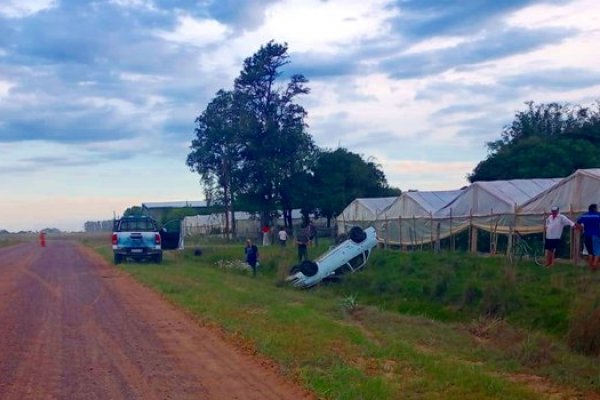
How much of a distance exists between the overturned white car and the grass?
21.6 inches

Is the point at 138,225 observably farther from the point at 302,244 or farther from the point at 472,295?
the point at 472,295

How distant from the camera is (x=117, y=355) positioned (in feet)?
40.6

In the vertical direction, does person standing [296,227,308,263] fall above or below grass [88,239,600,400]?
above

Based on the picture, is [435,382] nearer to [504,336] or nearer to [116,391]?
[116,391]

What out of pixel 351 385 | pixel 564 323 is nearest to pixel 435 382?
pixel 351 385

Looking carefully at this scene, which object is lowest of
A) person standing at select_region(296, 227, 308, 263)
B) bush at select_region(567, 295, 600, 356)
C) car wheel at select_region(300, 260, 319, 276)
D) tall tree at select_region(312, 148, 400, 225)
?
bush at select_region(567, 295, 600, 356)

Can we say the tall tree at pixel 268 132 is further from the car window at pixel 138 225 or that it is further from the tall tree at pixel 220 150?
the car window at pixel 138 225

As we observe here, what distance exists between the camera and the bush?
596 inches

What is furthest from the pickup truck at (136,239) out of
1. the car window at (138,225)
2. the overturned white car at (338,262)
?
the overturned white car at (338,262)

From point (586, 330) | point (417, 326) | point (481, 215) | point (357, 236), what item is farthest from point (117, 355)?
point (481, 215)

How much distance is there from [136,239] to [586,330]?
2368 cm

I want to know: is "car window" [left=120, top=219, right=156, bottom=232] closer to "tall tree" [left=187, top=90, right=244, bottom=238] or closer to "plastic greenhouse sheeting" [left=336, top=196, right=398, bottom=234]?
"plastic greenhouse sheeting" [left=336, top=196, right=398, bottom=234]

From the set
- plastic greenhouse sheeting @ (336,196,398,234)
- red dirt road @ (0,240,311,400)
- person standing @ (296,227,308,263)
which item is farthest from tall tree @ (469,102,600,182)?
red dirt road @ (0,240,311,400)

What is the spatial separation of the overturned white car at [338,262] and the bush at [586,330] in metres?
12.5
